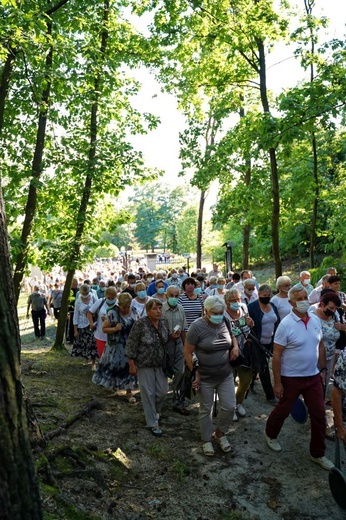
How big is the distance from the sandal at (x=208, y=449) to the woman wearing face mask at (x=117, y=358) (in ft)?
7.25

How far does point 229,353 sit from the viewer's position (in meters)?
5.62

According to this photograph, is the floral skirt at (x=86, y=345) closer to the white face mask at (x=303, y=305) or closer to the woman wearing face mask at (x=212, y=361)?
the woman wearing face mask at (x=212, y=361)

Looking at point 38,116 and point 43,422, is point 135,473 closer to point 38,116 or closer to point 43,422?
point 43,422

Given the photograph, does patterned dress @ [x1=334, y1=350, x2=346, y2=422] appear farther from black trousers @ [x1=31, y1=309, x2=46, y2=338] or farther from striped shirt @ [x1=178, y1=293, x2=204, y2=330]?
black trousers @ [x1=31, y1=309, x2=46, y2=338]

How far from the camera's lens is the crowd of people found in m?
5.14

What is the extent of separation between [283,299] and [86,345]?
4.38 meters

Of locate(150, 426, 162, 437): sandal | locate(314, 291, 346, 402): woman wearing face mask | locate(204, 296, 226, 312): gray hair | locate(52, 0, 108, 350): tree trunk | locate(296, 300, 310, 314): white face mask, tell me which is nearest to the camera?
locate(296, 300, 310, 314): white face mask

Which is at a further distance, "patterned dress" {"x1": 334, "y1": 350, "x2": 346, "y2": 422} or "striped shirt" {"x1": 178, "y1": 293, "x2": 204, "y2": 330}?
"striped shirt" {"x1": 178, "y1": 293, "x2": 204, "y2": 330}

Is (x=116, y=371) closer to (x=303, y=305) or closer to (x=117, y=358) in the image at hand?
(x=117, y=358)

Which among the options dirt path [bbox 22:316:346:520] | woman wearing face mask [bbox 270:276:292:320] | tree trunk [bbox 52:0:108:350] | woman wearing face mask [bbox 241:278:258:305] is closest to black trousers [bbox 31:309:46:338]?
tree trunk [bbox 52:0:108:350]

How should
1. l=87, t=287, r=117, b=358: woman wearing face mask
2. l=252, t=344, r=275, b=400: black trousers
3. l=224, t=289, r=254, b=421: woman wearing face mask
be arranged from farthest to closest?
l=87, t=287, r=117, b=358: woman wearing face mask
l=252, t=344, r=275, b=400: black trousers
l=224, t=289, r=254, b=421: woman wearing face mask

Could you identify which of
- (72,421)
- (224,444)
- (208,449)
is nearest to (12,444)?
(72,421)

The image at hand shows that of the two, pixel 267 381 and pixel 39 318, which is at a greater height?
pixel 39 318

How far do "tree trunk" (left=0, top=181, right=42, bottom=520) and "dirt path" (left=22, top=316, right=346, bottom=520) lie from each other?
121 cm
